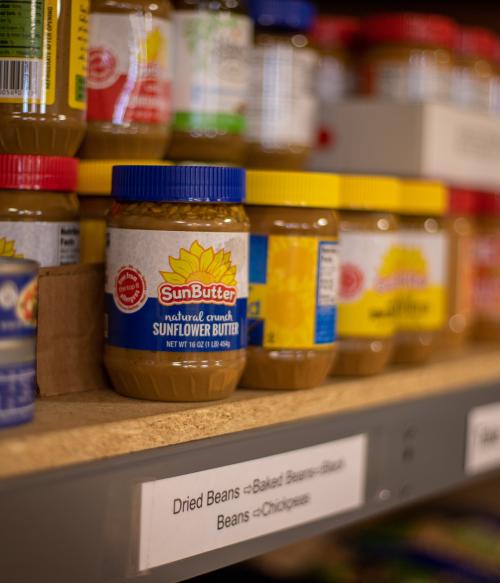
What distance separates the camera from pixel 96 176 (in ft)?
3.39

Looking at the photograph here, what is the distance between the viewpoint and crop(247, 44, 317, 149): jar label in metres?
1.22

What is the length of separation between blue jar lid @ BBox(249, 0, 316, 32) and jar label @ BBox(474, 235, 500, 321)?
1.62 feet

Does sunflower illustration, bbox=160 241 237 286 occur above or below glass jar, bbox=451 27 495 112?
below

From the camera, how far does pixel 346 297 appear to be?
1.15 m

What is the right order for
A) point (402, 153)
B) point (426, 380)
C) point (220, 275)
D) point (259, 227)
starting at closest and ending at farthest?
point (220, 275) < point (259, 227) < point (426, 380) < point (402, 153)

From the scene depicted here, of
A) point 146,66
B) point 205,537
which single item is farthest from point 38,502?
point 146,66

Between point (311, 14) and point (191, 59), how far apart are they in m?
0.23

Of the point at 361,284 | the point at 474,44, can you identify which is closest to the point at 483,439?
the point at 361,284

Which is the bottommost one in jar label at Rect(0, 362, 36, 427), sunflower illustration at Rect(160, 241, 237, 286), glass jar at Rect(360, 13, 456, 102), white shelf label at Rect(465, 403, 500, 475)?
white shelf label at Rect(465, 403, 500, 475)

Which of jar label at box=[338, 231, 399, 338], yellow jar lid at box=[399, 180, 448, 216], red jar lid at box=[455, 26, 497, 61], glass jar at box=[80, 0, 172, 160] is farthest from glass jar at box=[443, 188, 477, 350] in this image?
glass jar at box=[80, 0, 172, 160]

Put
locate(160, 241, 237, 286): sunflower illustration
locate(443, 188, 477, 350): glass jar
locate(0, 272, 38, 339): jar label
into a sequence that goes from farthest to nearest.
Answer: locate(443, 188, 477, 350): glass jar < locate(160, 241, 237, 286): sunflower illustration < locate(0, 272, 38, 339): jar label

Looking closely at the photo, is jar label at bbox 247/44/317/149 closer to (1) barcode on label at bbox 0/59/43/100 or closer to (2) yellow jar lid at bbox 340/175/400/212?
(2) yellow jar lid at bbox 340/175/400/212

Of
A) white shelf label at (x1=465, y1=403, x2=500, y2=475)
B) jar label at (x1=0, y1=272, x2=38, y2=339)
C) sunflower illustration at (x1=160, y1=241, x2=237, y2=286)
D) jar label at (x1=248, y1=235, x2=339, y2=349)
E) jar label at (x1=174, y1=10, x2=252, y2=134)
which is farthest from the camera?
white shelf label at (x1=465, y1=403, x2=500, y2=475)

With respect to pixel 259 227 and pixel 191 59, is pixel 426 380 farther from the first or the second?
pixel 191 59
